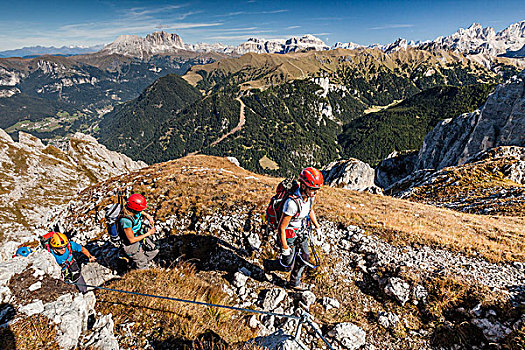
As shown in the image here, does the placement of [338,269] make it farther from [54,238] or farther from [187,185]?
[187,185]

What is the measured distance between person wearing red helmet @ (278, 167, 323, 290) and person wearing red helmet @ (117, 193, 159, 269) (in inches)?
206

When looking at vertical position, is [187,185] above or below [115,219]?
below

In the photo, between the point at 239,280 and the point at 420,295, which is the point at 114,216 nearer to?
the point at 239,280

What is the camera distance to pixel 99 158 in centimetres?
14600

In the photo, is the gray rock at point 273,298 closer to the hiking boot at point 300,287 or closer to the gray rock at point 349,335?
the hiking boot at point 300,287

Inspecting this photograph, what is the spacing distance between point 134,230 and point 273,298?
5.86m

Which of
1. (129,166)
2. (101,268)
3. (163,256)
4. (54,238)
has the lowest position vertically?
(129,166)

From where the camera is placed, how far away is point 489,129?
7406 cm

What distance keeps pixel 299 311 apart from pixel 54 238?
30.8ft

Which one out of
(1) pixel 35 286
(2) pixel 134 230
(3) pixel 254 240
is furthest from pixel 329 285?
(1) pixel 35 286

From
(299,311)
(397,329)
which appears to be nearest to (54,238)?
(299,311)

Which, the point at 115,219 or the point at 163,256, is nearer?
the point at 115,219

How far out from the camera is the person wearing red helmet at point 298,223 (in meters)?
7.15

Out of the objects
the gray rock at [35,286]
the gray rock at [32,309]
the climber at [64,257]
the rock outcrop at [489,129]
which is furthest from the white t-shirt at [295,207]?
the rock outcrop at [489,129]
